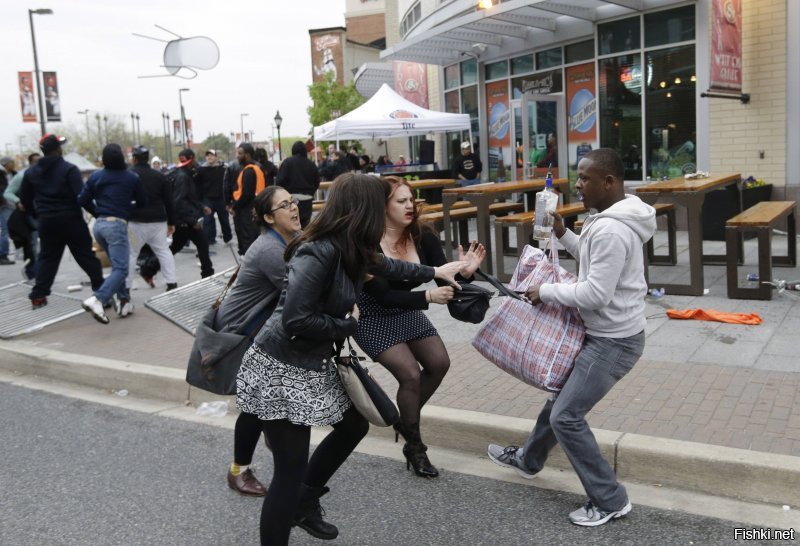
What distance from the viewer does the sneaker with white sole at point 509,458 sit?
4254 millimetres

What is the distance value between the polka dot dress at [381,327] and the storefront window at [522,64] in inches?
516

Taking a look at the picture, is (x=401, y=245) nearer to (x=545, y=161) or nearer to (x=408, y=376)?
(x=408, y=376)

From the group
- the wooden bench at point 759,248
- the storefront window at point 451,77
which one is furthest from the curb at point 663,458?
the storefront window at point 451,77

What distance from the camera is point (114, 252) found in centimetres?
850

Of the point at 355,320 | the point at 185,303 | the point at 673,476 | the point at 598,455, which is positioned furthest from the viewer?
the point at 185,303

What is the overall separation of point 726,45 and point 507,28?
5218 mm

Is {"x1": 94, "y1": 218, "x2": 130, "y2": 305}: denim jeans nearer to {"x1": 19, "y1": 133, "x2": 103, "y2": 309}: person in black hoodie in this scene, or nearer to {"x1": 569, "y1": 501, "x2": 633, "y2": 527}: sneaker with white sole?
{"x1": 19, "y1": 133, "x2": 103, "y2": 309}: person in black hoodie

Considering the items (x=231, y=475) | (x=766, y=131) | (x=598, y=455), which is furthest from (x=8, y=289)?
(x=766, y=131)

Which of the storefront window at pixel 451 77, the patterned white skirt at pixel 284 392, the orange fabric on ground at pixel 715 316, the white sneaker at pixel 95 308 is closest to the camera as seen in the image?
the patterned white skirt at pixel 284 392

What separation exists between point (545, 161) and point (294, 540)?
1274 cm

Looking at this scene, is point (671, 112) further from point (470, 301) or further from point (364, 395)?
point (364, 395)

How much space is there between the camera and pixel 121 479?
4562 millimetres

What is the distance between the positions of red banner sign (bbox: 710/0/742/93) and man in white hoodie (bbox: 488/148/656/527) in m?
8.36

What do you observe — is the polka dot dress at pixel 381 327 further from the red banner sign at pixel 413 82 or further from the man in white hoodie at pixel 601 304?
the red banner sign at pixel 413 82
